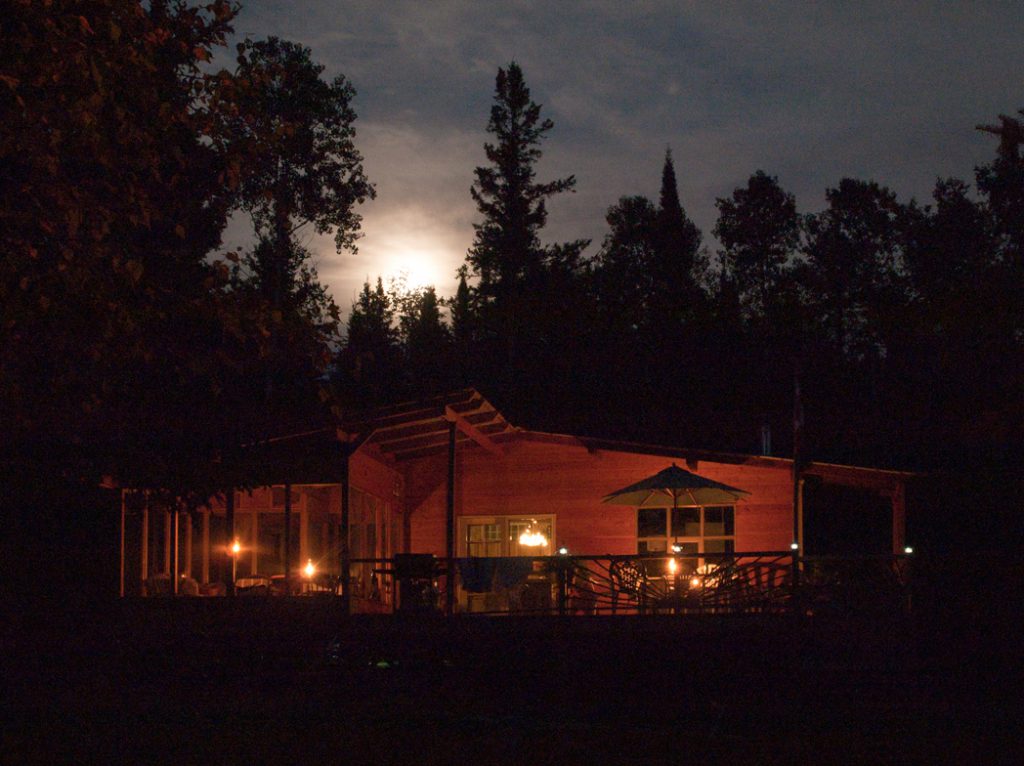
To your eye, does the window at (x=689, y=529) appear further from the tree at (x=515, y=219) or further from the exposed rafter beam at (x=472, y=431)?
the tree at (x=515, y=219)

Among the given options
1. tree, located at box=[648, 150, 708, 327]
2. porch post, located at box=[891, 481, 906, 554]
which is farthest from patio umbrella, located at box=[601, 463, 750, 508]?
tree, located at box=[648, 150, 708, 327]

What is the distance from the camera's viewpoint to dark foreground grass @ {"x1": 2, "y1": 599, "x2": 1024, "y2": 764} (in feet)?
35.0

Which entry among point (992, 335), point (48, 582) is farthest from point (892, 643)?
point (48, 582)

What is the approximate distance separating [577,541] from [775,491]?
3147 millimetres

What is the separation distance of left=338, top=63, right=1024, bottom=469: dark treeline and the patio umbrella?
62.6 ft

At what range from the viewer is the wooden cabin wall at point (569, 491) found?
58.0 ft

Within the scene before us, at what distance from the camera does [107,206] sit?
31.5 feet

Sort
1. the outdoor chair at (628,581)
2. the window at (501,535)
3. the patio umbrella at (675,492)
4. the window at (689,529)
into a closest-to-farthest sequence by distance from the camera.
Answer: the outdoor chair at (628,581) → the patio umbrella at (675,492) → the window at (689,529) → the window at (501,535)

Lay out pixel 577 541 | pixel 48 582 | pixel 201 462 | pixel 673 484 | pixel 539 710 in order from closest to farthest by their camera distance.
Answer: pixel 539 710, pixel 201 462, pixel 673 484, pixel 48 582, pixel 577 541

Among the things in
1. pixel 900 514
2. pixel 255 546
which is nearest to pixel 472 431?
pixel 255 546

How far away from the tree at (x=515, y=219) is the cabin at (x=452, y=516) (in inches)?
1005

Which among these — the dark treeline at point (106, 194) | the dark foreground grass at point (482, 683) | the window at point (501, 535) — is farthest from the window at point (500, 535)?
the dark treeline at point (106, 194)

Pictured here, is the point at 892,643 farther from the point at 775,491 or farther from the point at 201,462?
the point at 201,462

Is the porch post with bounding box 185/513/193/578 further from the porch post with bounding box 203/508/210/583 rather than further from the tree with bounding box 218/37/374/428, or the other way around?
the tree with bounding box 218/37/374/428
